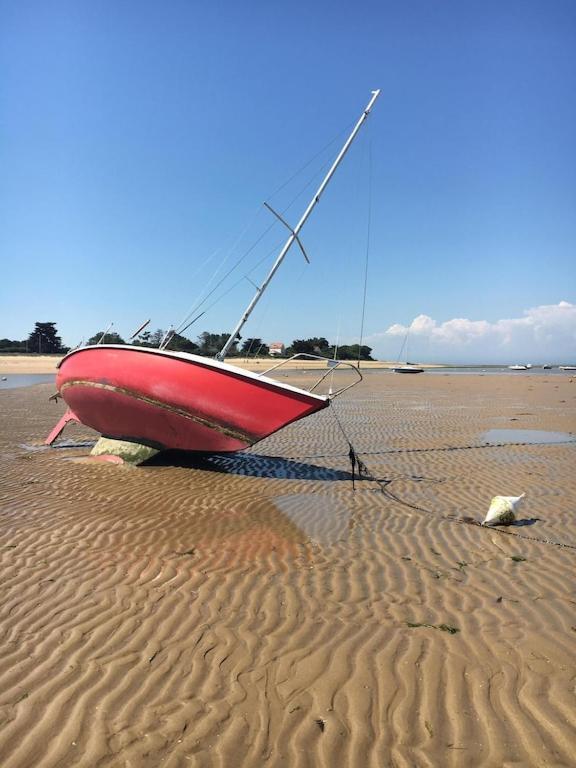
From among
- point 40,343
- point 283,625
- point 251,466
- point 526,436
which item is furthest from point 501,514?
point 40,343

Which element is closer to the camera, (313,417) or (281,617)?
(281,617)

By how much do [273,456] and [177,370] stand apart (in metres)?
3.82

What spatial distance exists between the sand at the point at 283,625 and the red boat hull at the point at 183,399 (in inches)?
40.1

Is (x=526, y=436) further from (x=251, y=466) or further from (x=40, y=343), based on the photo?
(x=40, y=343)

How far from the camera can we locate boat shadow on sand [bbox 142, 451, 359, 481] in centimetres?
988

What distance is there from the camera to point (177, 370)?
891 cm

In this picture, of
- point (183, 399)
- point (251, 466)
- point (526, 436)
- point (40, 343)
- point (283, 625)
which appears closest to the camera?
point (283, 625)

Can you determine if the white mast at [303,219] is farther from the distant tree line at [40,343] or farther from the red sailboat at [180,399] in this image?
the distant tree line at [40,343]

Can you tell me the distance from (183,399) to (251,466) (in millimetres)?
2517

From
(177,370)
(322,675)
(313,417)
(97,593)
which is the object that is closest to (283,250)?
(177,370)

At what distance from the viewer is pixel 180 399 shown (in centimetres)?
897

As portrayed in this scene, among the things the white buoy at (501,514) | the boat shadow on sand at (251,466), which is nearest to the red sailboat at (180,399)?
the boat shadow on sand at (251,466)

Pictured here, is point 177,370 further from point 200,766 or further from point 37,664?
point 200,766

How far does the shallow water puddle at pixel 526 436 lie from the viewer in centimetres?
1388
